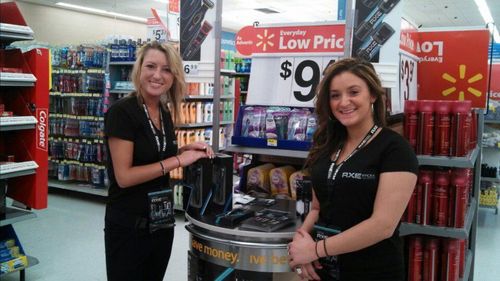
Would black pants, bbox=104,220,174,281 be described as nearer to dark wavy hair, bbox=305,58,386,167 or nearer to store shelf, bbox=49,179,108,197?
dark wavy hair, bbox=305,58,386,167

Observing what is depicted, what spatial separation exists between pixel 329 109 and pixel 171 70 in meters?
0.89

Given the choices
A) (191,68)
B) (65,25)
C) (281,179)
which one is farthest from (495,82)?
(65,25)

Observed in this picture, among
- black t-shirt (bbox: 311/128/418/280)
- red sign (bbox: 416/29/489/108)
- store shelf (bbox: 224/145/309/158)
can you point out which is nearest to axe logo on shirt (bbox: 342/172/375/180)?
black t-shirt (bbox: 311/128/418/280)

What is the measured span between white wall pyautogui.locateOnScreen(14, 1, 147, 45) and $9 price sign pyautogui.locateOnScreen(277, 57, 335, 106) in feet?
41.4

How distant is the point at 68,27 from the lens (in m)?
15.0

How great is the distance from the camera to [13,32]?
329 cm

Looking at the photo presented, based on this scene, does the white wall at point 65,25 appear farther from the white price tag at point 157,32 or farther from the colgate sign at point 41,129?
the colgate sign at point 41,129

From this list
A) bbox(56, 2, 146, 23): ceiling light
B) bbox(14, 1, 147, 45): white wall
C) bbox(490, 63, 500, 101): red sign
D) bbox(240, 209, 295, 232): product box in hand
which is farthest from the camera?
bbox(56, 2, 146, 23): ceiling light

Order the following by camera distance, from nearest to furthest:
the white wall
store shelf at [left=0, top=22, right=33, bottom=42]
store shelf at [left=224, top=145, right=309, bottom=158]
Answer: store shelf at [left=224, top=145, right=309, bottom=158]
store shelf at [left=0, top=22, right=33, bottom=42]
the white wall

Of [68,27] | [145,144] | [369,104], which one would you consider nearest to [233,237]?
[145,144]

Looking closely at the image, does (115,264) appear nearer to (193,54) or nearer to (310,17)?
(193,54)

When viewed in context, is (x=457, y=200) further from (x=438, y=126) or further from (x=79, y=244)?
(x=79, y=244)

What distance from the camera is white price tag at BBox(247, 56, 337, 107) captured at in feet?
9.46

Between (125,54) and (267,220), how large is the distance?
15.9ft
